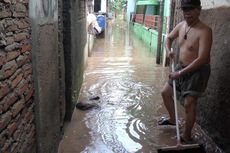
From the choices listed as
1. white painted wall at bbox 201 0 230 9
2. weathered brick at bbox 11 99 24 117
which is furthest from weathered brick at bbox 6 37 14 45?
white painted wall at bbox 201 0 230 9

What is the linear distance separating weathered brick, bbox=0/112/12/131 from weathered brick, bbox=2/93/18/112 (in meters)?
0.04

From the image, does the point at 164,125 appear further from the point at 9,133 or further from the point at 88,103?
the point at 9,133

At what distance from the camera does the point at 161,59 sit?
10641 millimetres

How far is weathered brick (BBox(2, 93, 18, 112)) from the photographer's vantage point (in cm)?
207

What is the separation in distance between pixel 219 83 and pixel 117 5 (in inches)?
1706

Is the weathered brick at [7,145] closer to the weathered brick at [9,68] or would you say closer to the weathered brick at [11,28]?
the weathered brick at [9,68]

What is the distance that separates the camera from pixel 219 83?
14.3ft

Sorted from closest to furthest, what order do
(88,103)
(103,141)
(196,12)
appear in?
(196,12)
(103,141)
(88,103)

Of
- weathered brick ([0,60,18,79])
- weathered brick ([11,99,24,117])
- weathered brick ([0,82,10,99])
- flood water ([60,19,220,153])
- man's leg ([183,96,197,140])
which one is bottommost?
flood water ([60,19,220,153])

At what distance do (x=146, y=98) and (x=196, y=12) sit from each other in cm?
290

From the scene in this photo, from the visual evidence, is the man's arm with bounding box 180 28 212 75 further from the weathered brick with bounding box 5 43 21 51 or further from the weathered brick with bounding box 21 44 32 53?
the weathered brick with bounding box 5 43 21 51

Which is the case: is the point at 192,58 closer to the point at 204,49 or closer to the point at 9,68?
the point at 204,49

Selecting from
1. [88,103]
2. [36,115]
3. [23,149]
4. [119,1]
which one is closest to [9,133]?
[23,149]

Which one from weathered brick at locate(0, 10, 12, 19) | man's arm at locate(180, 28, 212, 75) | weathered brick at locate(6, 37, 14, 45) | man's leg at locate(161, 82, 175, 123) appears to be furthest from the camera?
man's leg at locate(161, 82, 175, 123)
